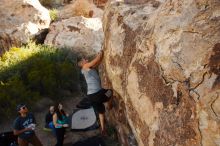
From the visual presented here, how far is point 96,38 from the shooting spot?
46.9 ft

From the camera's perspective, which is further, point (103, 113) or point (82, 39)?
point (82, 39)

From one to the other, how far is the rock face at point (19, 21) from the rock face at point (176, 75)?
8595mm

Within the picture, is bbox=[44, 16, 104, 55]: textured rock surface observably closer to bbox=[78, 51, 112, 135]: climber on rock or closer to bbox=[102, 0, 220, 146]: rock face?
bbox=[78, 51, 112, 135]: climber on rock

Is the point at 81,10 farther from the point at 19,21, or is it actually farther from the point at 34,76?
the point at 34,76

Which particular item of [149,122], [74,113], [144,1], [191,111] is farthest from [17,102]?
[191,111]

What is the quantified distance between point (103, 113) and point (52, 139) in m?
1.79

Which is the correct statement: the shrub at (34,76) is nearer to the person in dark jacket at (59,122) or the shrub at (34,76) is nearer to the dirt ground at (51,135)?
the dirt ground at (51,135)

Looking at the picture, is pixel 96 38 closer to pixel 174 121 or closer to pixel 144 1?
pixel 144 1

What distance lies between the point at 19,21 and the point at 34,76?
14.3 feet

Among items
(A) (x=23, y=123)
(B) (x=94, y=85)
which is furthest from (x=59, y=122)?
(B) (x=94, y=85)

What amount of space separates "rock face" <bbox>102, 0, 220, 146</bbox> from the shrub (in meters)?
4.83

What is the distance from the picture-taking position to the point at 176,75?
5613mm

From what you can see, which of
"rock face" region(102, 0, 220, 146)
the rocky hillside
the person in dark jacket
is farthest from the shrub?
"rock face" region(102, 0, 220, 146)

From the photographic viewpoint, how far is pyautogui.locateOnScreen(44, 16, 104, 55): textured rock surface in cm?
1407
